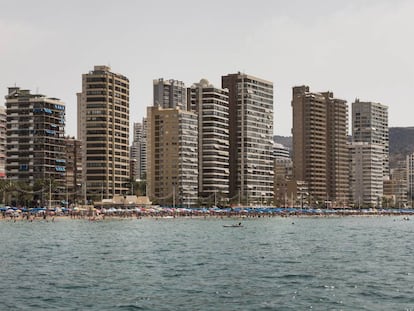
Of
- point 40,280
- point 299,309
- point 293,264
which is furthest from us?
point 293,264

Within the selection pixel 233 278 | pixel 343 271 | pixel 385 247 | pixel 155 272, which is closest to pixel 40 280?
pixel 155 272

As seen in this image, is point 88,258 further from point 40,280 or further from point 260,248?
point 260,248

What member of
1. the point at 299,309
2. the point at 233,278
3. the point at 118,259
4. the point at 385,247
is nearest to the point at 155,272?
the point at 233,278

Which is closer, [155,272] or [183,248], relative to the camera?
[155,272]

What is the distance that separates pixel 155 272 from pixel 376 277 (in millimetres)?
23417

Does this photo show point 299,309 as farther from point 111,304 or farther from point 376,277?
point 376,277

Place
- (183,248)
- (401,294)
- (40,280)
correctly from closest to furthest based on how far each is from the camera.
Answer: (401,294) → (40,280) → (183,248)

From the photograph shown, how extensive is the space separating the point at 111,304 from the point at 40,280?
1796cm

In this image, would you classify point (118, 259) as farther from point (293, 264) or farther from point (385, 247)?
point (385, 247)

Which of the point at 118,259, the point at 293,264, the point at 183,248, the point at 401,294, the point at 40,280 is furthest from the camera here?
the point at 183,248

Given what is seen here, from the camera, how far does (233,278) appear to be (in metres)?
82.2

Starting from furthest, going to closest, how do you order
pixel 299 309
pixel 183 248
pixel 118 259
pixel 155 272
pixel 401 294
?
1. pixel 183 248
2. pixel 118 259
3. pixel 155 272
4. pixel 401 294
5. pixel 299 309

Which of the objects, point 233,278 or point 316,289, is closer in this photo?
point 316,289

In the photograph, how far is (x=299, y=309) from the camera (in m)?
63.4
